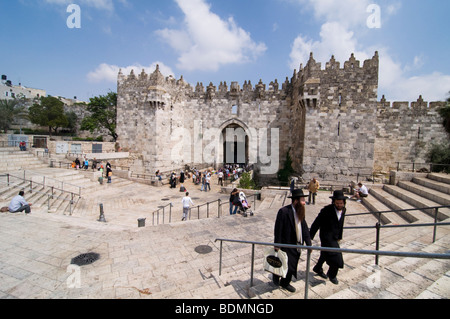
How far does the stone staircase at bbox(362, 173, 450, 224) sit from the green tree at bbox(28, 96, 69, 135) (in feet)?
133

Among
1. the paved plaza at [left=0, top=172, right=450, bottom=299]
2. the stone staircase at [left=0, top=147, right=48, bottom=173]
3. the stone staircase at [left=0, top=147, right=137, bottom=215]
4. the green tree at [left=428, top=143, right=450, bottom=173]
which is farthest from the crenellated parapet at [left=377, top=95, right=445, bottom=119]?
the stone staircase at [left=0, top=147, right=48, bottom=173]

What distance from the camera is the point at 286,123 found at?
20.5 m

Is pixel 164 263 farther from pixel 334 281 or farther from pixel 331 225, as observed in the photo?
pixel 331 225

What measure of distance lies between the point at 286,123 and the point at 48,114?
35.5 metres

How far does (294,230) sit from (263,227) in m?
4.73

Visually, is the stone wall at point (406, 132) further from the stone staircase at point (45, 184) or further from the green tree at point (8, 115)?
the green tree at point (8, 115)

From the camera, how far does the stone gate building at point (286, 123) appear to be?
14367 mm

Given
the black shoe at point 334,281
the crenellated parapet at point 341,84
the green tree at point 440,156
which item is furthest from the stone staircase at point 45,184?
the green tree at point 440,156

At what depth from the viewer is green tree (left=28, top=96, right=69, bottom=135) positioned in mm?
31422

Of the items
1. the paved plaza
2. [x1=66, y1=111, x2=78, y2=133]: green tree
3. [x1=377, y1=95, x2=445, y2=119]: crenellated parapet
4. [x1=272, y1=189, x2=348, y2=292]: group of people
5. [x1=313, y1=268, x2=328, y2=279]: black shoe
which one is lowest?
the paved plaza

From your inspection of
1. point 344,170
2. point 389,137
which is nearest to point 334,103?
point 344,170

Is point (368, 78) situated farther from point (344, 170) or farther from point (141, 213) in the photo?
point (141, 213)

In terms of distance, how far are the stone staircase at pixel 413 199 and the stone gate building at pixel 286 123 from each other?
3292mm

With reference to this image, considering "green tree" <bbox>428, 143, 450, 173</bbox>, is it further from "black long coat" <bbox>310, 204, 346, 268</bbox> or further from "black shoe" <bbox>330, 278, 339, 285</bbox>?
"black shoe" <bbox>330, 278, 339, 285</bbox>
